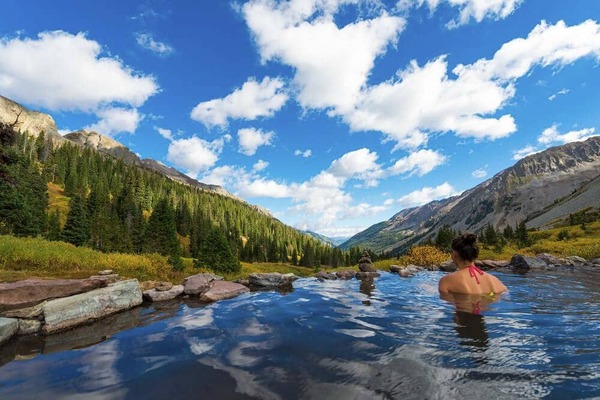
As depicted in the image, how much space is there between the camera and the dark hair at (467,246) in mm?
9680

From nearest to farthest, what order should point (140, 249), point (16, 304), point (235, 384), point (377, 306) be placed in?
point (235, 384) → point (16, 304) → point (377, 306) → point (140, 249)

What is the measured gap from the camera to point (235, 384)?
5082mm

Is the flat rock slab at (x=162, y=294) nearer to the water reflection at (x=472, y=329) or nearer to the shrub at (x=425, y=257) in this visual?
the water reflection at (x=472, y=329)

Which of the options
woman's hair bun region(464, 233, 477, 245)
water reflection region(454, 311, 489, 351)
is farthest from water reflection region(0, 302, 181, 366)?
woman's hair bun region(464, 233, 477, 245)

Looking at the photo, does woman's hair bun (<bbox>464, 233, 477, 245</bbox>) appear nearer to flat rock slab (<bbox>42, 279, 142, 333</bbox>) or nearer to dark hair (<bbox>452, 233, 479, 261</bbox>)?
dark hair (<bbox>452, 233, 479, 261</bbox>)

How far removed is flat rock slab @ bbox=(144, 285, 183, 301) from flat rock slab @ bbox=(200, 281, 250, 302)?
165 cm

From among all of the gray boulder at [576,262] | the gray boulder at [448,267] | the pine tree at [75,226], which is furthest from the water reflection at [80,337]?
the pine tree at [75,226]

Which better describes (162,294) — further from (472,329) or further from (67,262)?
(472,329)

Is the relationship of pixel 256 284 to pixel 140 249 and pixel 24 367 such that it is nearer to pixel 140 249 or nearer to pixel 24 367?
pixel 24 367

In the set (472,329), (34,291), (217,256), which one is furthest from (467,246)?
(217,256)

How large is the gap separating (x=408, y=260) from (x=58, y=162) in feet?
497

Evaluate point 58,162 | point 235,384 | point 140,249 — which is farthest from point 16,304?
point 58,162

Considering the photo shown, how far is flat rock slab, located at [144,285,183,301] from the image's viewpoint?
14.0 metres

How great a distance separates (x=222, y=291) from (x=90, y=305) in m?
5.88
